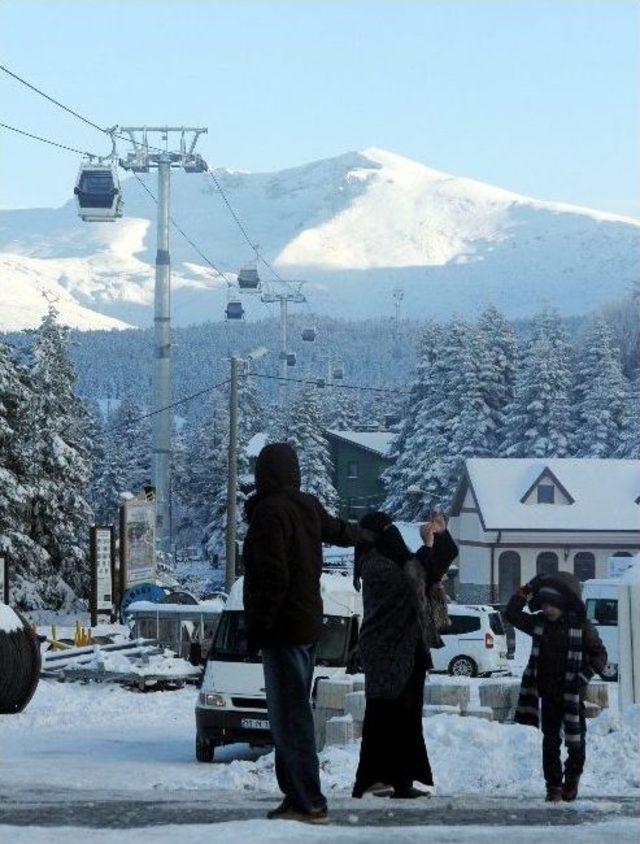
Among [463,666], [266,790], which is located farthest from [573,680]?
[463,666]

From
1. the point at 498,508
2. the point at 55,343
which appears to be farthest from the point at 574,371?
the point at 55,343

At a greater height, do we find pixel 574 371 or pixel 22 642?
pixel 574 371

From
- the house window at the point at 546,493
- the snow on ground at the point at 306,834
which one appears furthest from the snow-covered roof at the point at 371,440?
the snow on ground at the point at 306,834

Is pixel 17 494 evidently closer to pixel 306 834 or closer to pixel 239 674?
pixel 239 674

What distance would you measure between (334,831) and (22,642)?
16299 mm

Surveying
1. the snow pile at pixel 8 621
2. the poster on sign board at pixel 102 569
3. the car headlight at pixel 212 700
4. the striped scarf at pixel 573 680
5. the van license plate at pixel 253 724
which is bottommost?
the van license plate at pixel 253 724

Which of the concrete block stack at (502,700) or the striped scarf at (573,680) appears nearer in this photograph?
the striped scarf at (573,680)

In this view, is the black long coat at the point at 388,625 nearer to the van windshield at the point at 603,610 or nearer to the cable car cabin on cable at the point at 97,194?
the van windshield at the point at 603,610

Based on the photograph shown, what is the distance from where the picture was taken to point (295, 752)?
9469 millimetres

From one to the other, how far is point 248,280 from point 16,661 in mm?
65126

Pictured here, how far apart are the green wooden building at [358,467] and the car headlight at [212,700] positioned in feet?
296

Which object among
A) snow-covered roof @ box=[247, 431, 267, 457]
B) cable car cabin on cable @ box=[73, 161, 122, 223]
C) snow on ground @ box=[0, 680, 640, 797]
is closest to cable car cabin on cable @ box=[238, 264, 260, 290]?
snow-covered roof @ box=[247, 431, 267, 457]

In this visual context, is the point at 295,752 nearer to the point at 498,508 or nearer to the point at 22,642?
the point at 22,642

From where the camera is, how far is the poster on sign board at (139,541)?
4922 cm
